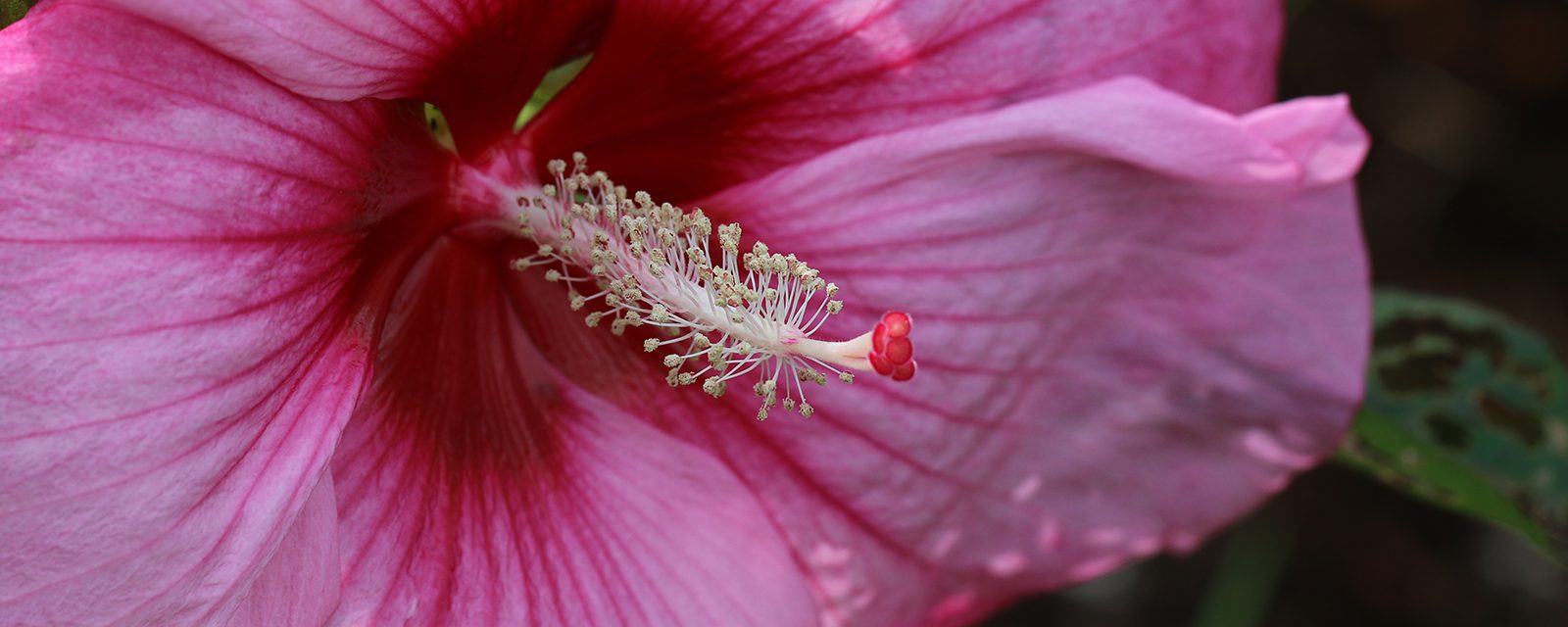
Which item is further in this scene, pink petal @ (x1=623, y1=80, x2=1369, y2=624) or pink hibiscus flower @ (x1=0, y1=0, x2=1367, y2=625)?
pink petal @ (x1=623, y1=80, x2=1369, y2=624)

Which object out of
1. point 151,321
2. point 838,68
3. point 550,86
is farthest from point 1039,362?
point 151,321

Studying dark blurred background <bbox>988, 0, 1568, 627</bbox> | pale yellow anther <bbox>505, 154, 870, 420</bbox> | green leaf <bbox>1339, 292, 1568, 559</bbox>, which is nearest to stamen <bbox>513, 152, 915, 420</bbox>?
pale yellow anther <bbox>505, 154, 870, 420</bbox>

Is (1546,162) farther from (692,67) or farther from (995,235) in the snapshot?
(692,67)

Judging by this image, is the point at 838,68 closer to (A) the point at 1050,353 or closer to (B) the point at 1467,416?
(A) the point at 1050,353

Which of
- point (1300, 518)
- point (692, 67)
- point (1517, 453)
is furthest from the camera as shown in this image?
point (1300, 518)

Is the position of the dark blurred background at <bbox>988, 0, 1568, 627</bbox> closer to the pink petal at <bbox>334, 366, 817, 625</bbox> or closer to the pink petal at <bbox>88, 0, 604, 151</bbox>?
the pink petal at <bbox>334, 366, 817, 625</bbox>

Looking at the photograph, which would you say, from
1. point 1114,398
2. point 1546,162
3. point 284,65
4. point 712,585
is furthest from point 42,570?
point 1546,162

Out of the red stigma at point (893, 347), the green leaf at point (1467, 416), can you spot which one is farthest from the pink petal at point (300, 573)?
the green leaf at point (1467, 416)
